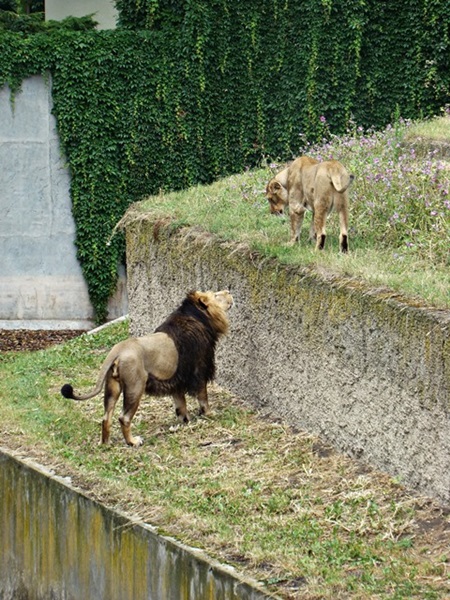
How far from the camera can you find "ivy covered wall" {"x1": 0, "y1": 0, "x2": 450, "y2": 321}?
18.4 metres

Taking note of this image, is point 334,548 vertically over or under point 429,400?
under

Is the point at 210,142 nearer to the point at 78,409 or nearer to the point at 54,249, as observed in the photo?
the point at 54,249

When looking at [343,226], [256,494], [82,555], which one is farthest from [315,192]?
[82,555]

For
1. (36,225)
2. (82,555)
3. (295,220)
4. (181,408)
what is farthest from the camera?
(36,225)

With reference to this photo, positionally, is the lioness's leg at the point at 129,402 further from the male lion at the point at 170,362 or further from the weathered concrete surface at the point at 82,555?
the weathered concrete surface at the point at 82,555

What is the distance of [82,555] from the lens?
8.87 metres

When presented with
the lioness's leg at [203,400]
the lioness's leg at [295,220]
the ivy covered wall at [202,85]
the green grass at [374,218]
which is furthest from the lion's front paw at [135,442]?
the ivy covered wall at [202,85]

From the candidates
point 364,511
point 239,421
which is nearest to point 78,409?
point 239,421

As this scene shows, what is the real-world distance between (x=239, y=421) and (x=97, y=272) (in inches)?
359

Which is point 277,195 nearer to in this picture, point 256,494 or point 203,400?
point 203,400

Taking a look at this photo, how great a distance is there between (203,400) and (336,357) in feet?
5.59

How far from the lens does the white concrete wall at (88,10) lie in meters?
21.6

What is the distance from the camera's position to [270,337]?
10.3m

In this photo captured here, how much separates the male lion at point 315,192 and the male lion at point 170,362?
94 cm
